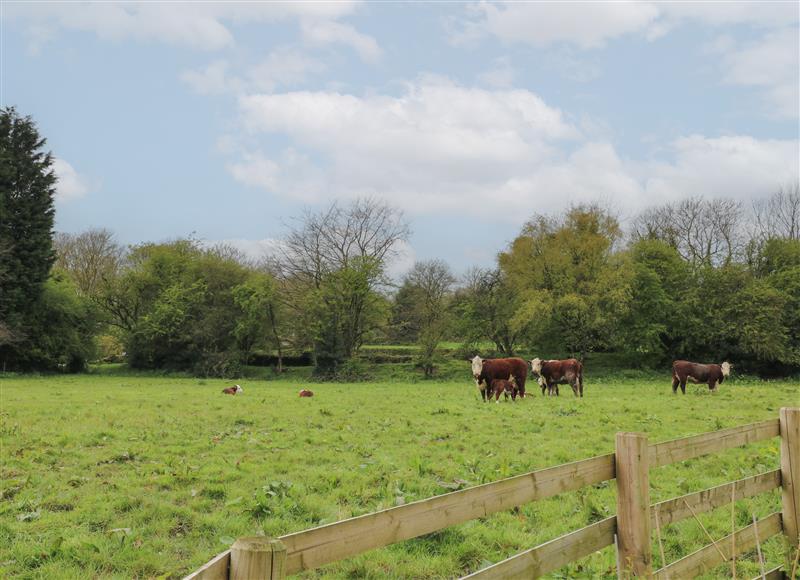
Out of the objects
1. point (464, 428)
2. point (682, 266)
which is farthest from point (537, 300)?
point (464, 428)

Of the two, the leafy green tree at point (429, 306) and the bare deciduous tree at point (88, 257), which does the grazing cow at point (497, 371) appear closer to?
the leafy green tree at point (429, 306)

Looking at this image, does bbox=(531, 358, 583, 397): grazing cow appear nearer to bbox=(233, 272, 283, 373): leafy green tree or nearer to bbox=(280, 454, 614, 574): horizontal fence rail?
bbox=(280, 454, 614, 574): horizontal fence rail

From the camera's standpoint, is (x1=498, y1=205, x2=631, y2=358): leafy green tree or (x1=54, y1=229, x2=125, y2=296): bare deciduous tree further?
(x1=54, y1=229, x2=125, y2=296): bare deciduous tree

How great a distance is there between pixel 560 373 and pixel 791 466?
16.5 m

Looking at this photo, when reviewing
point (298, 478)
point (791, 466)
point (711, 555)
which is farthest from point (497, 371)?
point (711, 555)

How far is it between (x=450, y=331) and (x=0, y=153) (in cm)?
3308

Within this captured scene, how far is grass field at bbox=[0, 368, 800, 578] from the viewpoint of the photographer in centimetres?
540

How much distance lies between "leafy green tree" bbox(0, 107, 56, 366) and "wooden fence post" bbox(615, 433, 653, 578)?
40.9 m

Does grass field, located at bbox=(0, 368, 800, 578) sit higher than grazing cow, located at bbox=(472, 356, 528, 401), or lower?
lower

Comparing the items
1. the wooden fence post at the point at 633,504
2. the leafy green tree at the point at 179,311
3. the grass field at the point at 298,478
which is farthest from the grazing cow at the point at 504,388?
the leafy green tree at the point at 179,311

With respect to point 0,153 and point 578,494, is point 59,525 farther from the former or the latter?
point 0,153

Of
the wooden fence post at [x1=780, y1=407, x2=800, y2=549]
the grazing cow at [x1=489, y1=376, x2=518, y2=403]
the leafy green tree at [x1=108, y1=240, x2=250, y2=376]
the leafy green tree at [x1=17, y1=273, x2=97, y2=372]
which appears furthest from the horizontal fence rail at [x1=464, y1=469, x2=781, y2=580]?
the leafy green tree at [x1=17, y1=273, x2=97, y2=372]

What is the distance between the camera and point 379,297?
1672 inches

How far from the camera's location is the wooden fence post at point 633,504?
360cm
